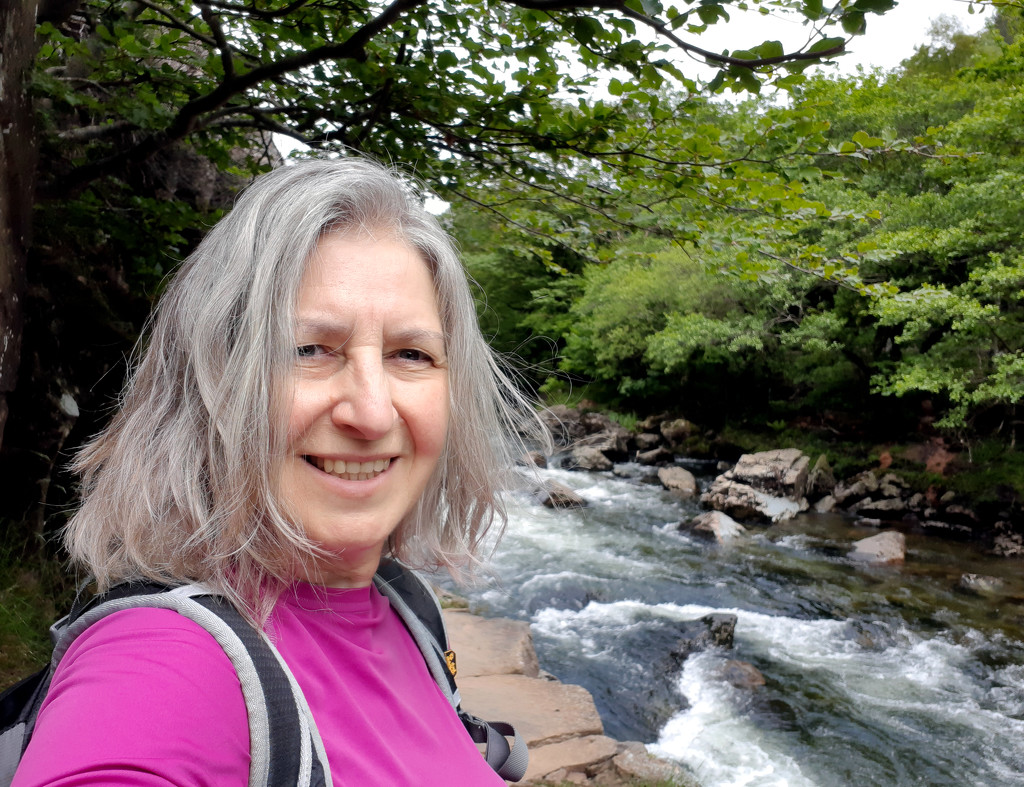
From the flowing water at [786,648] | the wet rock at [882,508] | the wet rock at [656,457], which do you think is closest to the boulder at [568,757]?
the flowing water at [786,648]

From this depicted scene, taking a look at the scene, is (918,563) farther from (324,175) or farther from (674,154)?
(324,175)

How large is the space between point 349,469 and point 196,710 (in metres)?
0.38

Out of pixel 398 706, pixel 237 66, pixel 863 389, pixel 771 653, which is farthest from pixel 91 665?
pixel 863 389

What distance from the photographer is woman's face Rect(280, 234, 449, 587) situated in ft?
3.22

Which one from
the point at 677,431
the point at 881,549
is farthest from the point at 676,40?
the point at 677,431

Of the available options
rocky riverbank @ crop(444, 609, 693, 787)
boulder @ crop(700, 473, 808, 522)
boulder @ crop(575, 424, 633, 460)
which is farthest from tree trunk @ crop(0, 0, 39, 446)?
boulder @ crop(575, 424, 633, 460)

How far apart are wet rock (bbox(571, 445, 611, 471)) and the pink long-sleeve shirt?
14.8 m

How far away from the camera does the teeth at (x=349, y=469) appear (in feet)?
3.29

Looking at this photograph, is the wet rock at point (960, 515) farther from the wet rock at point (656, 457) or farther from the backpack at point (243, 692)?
the backpack at point (243, 692)

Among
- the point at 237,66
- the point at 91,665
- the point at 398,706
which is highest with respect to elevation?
the point at 237,66

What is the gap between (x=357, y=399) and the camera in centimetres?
98

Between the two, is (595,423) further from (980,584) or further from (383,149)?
(383,149)

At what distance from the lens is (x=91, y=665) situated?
706mm

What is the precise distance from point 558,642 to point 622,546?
3.36 m
